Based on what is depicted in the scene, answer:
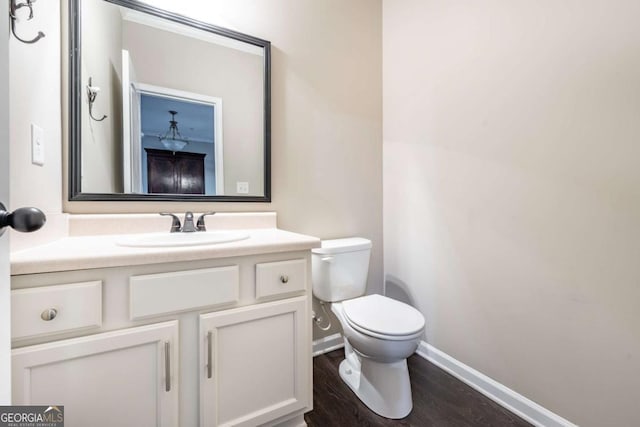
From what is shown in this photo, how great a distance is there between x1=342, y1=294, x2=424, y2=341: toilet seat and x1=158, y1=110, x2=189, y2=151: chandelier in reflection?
1153 mm

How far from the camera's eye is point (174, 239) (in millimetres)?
1142

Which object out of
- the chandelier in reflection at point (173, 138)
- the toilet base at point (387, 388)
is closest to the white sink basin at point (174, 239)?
the chandelier in reflection at point (173, 138)

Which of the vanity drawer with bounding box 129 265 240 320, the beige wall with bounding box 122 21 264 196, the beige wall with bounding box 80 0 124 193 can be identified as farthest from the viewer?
the beige wall with bounding box 122 21 264 196

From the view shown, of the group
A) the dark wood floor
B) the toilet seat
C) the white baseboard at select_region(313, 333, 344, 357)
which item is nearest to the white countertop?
the toilet seat

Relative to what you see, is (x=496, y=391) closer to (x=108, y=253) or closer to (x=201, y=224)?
(x=201, y=224)

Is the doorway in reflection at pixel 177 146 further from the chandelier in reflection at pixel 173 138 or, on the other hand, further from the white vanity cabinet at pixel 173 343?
the white vanity cabinet at pixel 173 343

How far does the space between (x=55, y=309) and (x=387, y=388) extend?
1290 millimetres

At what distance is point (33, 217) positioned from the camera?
454 millimetres

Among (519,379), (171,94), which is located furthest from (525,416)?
(171,94)

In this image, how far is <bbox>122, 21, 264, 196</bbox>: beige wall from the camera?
1.30m

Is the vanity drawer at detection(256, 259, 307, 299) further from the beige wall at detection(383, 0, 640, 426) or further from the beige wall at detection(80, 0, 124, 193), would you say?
the beige wall at detection(383, 0, 640, 426)

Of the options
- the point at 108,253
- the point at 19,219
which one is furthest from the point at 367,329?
the point at 19,219

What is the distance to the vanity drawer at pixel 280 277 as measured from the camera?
105 centimetres

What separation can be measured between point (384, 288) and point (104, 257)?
1.69 m
